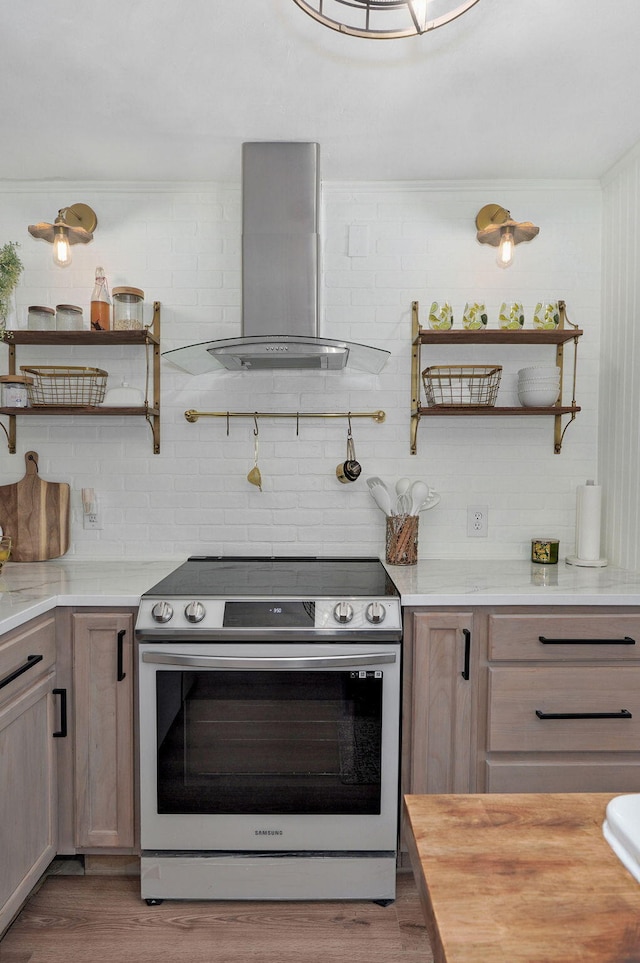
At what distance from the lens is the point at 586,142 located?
7.80 ft

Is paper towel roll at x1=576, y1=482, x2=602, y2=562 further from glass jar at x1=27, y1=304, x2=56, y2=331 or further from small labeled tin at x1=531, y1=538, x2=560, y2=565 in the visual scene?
glass jar at x1=27, y1=304, x2=56, y2=331

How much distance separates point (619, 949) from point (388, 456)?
2.24m

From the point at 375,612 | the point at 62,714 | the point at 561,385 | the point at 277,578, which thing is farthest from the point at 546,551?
the point at 62,714

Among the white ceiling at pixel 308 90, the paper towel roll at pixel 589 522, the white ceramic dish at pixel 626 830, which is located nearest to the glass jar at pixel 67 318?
the white ceiling at pixel 308 90

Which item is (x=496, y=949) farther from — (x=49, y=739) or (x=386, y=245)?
(x=386, y=245)

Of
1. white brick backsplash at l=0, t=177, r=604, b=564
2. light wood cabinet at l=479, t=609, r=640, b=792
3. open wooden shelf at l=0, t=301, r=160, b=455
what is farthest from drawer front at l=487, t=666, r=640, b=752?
open wooden shelf at l=0, t=301, r=160, b=455

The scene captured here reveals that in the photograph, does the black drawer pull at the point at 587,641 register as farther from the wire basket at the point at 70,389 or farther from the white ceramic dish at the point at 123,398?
the wire basket at the point at 70,389

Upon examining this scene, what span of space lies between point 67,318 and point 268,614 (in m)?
1.49

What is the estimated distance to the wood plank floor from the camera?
1768mm

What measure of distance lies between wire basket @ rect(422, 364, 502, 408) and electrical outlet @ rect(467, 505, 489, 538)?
18.1 inches

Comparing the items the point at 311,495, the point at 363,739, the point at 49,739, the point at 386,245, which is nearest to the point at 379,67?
the point at 386,245

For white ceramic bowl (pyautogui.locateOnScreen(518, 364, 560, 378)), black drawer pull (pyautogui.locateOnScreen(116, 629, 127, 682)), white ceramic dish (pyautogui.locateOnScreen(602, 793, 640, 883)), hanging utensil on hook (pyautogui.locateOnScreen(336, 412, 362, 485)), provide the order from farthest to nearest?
hanging utensil on hook (pyautogui.locateOnScreen(336, 412, 362, 485)), white ceramic bowl (pyautogui.locateOnScreen(518, 364, 560, 378)), black drawer pull (pyautogui.locateOnScreen(116, 629, 127, 682)), white ceramic dish (pyautogui.locateOnScreen(602, 793, 640, 883))

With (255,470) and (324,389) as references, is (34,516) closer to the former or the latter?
(255,470)

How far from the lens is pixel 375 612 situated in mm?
1934
